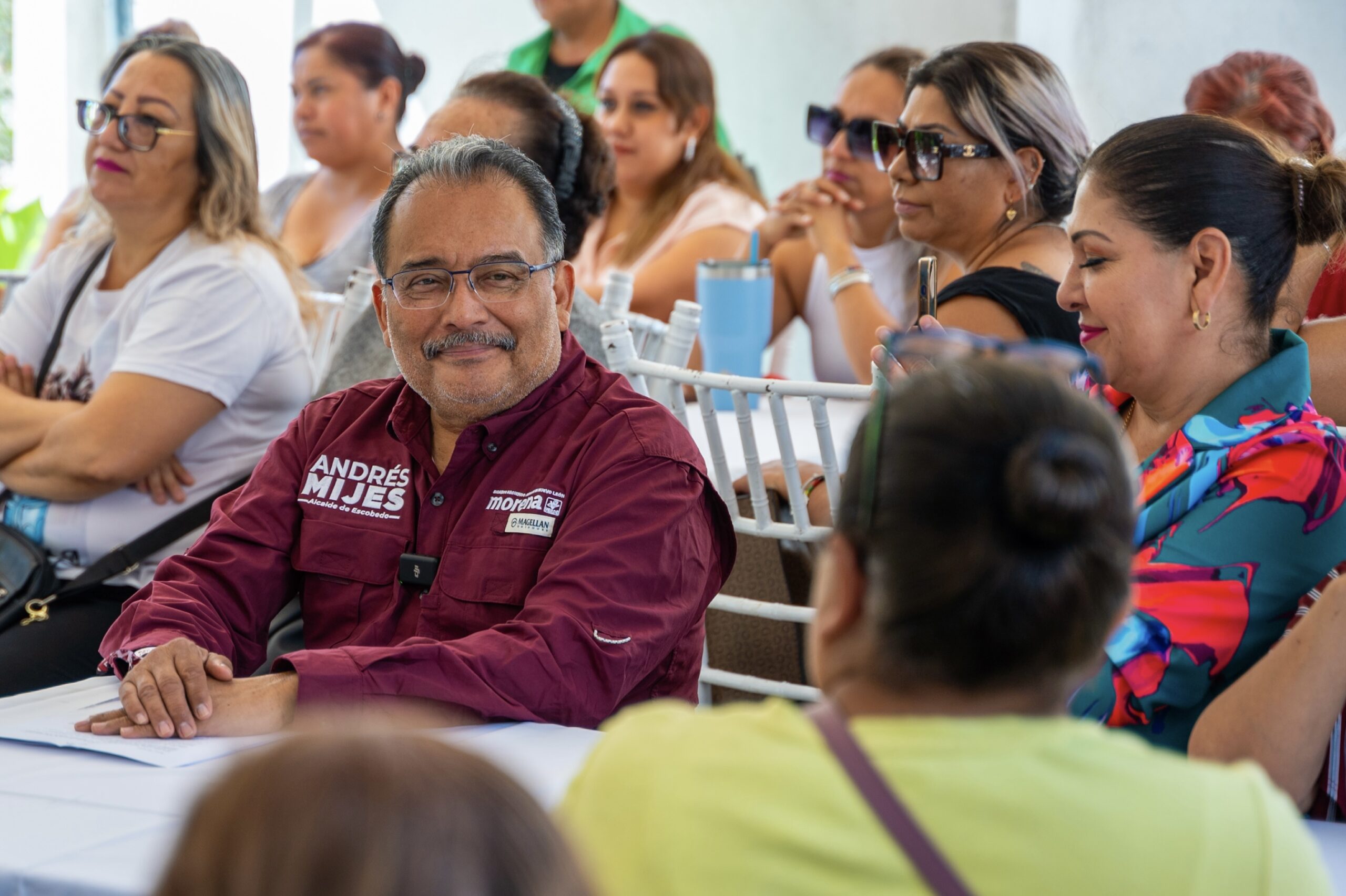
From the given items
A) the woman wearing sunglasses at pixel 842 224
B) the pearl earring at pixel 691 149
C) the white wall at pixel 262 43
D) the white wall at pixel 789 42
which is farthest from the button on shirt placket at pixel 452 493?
the white wall at pixel 262 43

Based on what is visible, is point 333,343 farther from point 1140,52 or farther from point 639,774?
point 1140,52

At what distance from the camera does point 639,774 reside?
2.52ft

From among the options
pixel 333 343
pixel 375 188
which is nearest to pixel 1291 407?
pixel 333 343

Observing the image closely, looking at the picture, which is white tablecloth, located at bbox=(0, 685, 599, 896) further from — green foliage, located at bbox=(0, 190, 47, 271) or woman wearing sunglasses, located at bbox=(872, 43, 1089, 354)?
green foliage, located at bbox=(0, 190, 47, 271)

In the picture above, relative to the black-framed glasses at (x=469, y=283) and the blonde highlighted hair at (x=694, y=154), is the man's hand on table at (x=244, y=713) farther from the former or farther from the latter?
the blonde highlighted hair at (x=694, y=154)

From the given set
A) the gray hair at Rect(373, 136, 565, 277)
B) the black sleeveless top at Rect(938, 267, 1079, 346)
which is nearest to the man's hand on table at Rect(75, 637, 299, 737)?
the gray hair at Rect(373, 136, 565, 277)

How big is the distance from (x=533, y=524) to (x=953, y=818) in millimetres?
950

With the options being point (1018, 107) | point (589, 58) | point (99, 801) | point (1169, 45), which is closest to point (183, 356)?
point (99, 801)

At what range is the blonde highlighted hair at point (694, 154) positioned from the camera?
12.1 ft

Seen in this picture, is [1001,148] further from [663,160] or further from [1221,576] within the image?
[663,160]

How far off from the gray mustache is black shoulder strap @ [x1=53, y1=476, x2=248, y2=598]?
688mm

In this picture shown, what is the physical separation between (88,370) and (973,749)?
2203mm

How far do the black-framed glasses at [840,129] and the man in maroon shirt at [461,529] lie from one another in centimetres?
161

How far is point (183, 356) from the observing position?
233 cm
